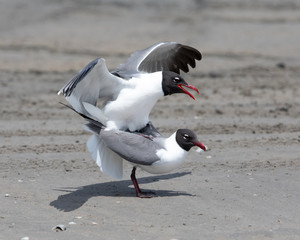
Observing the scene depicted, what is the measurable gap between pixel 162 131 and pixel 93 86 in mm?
2535

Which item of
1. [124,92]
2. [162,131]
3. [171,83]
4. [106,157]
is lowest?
[162,131]

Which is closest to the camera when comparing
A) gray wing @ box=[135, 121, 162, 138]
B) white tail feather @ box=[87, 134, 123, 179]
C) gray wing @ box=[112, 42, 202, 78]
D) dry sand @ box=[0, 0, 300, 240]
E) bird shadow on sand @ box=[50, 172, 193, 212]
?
dry sand @ box=[0, 0, 300, 240]

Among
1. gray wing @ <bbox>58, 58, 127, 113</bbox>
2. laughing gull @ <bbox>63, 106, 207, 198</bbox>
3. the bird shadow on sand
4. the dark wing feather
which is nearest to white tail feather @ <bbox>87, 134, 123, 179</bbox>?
laughing gull @ <bbox>63, 106, 207, 198</bbox>

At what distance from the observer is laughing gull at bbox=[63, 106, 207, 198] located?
19.9 ft

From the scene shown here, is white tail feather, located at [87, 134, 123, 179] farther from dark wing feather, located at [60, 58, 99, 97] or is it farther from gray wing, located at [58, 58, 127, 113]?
dark wing feather, located at [60, 58, 99, 97]

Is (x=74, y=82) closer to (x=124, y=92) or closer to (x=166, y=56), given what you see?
(x=124, y=92)

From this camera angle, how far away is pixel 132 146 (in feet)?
20.2

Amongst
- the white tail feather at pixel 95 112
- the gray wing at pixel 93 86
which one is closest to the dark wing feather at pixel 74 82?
the gray wing at pixel 93 86

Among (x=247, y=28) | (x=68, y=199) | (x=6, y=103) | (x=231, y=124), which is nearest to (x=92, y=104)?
(x=68, y=199)

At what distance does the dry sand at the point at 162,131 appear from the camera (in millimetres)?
5535

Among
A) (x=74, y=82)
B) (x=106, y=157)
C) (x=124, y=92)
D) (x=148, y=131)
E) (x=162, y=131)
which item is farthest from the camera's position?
(x=162, y=131)

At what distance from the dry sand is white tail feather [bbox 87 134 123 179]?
0.24 m

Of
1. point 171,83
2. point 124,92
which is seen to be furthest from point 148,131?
point 171,83

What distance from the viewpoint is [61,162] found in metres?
7.39
